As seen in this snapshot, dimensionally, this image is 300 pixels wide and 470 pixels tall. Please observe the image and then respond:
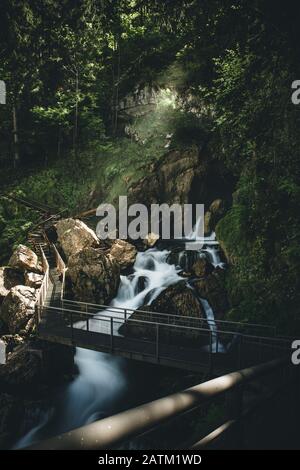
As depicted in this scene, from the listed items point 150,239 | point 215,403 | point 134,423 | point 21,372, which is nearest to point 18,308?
point 21,372

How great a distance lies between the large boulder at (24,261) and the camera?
1719cm

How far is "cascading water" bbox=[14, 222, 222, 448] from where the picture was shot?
11648 mm

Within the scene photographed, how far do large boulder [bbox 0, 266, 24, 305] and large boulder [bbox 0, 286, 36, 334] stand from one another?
49.1 inches

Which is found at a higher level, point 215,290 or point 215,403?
point 215,290

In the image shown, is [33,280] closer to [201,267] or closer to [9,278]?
[9,278]

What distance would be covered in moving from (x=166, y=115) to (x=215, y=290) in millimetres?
16889

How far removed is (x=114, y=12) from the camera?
7.53 meters

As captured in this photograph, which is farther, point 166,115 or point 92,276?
point 166,115

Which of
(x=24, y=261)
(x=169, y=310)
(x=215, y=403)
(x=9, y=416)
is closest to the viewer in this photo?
(x=215, y=403)

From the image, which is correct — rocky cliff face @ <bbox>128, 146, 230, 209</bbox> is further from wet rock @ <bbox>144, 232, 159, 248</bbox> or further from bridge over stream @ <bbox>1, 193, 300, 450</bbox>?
bridge over stream @ <bbox>1, 193, 300, 450</bbox>

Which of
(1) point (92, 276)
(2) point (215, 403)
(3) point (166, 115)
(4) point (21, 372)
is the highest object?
(3) point (166, 115)

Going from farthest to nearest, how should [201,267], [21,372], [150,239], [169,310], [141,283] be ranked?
[150,239] → [141,283] → [201,267] → [169,310] → [21,372]

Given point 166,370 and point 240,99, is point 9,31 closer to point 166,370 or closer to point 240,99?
point 240,99

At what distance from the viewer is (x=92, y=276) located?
1709 centimetres
